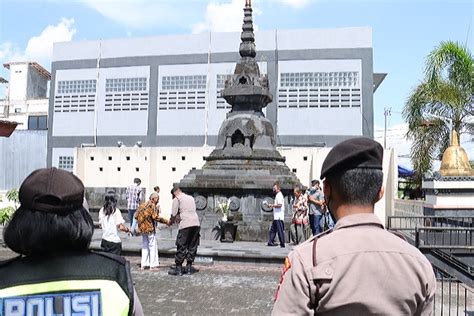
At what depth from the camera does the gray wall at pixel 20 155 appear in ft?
107

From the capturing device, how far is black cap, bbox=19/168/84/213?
186 cm

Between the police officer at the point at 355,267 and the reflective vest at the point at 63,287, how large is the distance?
0.62 m

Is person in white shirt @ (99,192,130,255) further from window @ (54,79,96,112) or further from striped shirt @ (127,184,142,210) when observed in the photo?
window @ (54,79,96,112)

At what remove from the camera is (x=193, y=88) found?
101 feet

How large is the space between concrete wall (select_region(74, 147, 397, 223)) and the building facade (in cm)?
727

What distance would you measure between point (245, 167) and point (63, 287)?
1371cm

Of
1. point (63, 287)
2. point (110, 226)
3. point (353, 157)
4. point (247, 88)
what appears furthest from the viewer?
point (247, 88)

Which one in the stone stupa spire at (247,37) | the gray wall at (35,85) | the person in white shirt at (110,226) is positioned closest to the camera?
the person in white shirt at (110,226)

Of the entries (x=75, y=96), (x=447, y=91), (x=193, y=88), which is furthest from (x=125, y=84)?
(x=447, y=91)

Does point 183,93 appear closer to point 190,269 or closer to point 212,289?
point 190,269

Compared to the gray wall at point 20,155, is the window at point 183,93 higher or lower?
higher

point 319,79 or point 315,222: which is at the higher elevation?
point 319,79

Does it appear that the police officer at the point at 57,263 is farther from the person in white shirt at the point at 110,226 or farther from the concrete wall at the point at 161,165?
the concrete wall at the point at 161,165

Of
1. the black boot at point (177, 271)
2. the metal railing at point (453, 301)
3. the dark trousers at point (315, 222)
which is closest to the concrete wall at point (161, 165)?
the dark trousers at point (315, 222)
